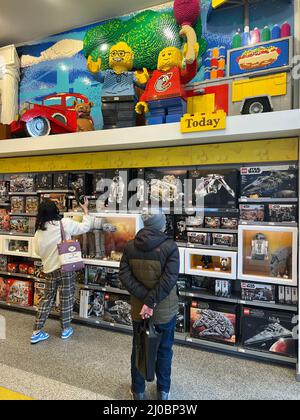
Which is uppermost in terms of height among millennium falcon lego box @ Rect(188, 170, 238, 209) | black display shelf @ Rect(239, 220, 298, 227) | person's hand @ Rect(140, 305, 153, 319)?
millennium falcon lego box @ Rect(188, 170, 238, 209)

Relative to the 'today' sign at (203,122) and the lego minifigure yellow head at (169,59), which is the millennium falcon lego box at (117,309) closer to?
the 'today' sign at (203,122)

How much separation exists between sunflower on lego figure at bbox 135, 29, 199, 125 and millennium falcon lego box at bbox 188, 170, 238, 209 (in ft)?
2.25

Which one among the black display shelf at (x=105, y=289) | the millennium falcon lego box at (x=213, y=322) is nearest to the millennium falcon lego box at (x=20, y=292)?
the black display shelf at (x=105, y=289)

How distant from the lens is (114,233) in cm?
391

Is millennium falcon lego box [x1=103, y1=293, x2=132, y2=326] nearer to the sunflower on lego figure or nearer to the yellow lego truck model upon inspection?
the sunflower on lego figure

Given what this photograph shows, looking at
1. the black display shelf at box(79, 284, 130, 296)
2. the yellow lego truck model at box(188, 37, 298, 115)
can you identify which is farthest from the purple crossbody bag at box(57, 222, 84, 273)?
the yellow lego truck model at box(188, 37, 298, 115)

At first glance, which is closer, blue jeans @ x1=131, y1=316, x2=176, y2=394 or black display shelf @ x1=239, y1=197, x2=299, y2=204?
blue jeans @ x1=131, y1=316, x2=176, y2=394

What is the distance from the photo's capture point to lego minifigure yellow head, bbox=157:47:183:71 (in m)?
3.54

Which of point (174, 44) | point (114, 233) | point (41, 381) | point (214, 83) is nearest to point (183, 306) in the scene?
point (114, 233)

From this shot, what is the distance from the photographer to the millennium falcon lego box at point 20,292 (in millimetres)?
4438

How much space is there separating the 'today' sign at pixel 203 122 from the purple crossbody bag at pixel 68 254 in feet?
5.81

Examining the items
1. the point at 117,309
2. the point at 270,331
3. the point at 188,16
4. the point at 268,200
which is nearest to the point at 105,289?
the point at 117,309
